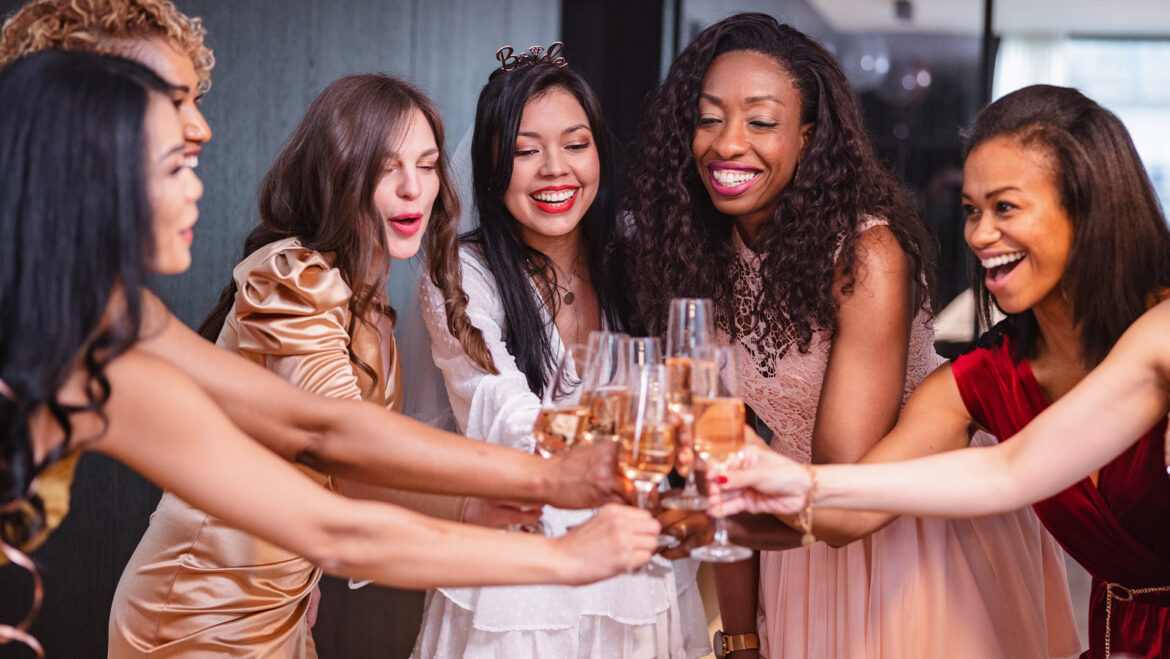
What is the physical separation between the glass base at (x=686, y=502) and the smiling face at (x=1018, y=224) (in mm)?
770

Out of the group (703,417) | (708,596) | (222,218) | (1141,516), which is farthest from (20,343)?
(708,596)

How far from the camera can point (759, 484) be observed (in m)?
1.88

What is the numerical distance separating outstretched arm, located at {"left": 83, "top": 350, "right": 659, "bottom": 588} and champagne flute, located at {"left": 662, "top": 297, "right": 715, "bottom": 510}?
7.1 inches

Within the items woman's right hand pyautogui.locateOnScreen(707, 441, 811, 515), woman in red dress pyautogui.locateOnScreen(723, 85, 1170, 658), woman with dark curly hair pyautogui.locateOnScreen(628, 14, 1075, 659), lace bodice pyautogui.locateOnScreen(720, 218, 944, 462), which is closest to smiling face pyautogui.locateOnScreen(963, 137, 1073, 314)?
woman in red dress pyautogui.locateOnScreen(723, 85, 1170, 658)

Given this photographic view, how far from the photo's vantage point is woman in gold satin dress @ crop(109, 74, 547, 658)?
2270mm

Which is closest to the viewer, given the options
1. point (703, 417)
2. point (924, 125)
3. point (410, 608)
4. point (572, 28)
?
point (703, 417)

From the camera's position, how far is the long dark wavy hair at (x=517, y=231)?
279 cm

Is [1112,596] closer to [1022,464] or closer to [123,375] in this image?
[1022,464]

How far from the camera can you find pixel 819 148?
2.51m

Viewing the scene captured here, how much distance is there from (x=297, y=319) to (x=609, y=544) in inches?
37.9

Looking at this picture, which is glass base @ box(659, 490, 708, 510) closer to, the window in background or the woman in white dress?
the woman in white dress

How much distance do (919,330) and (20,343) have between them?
191cm

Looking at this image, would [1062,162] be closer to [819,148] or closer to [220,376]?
[819,148]

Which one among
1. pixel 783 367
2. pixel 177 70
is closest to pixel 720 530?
pixel 783 367
